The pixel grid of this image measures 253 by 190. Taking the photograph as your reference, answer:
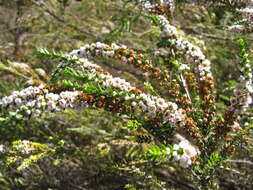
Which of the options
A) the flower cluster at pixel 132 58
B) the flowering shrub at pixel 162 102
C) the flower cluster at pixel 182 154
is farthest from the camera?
the flower cluster at pixel 132 58

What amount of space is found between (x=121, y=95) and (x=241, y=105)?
0.63 metres

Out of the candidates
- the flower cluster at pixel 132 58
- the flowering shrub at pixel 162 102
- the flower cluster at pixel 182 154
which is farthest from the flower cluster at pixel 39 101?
the flower cluster at pixel 182 154

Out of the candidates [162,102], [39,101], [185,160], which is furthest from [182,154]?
[39,101]

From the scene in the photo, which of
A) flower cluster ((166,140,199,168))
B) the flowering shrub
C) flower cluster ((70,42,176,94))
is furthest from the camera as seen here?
flower cluster ((70,42,176,94))

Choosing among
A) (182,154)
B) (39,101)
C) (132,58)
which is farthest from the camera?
(132,58)

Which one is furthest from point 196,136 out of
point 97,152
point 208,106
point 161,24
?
point 97,152

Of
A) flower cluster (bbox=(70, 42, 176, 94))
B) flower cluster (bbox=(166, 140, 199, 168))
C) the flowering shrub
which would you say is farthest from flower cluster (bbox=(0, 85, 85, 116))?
flower cluster (bbox=(166, 140, 199, 168))

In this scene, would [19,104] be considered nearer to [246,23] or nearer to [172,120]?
[172,120]

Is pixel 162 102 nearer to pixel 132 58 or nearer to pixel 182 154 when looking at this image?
pixel 182 154

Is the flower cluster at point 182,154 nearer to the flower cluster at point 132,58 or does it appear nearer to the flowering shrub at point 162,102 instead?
the flowering shrub at point 162,102

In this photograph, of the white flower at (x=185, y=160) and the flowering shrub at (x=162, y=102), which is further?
the flowering shrub at (x=162, y=102)

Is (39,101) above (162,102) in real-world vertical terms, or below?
below

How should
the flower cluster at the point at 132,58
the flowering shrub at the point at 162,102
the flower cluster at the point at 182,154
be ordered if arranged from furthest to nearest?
1. the flower cluster at the point at 132,58
2. the flowering shrub at the point at 162,102
3. the flower cluster at the point at 182,154

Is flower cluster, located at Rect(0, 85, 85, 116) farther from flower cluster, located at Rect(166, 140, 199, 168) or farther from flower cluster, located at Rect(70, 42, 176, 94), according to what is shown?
flower cluster, located at Rect(166, 140, 199, 168)
